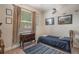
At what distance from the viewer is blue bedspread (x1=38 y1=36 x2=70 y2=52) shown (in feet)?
6.08

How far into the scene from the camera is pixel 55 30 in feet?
6.50

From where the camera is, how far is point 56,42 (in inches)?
75.6

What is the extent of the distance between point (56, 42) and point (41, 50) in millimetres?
337

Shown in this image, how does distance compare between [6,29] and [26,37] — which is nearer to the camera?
[6,29]

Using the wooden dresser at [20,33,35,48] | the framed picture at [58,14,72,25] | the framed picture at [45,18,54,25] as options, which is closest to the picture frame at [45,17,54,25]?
the framed picture at [45,18,54,25]

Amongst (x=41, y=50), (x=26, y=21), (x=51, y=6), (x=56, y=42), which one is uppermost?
(x=51, y=6)

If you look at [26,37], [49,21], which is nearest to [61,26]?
[49,21]

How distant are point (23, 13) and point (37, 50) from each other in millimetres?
785

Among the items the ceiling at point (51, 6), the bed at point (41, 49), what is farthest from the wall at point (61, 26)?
the bed at point (41, 49)

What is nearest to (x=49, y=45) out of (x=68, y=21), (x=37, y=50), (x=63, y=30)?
(x=37, y=50)

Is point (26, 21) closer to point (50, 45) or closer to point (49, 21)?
point (49, 21)
